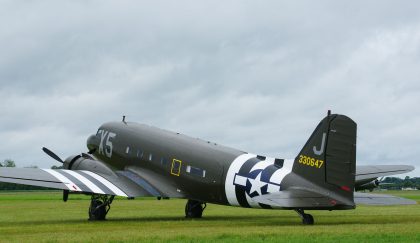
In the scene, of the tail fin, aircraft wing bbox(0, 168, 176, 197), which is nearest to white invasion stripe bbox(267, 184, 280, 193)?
the tail fin

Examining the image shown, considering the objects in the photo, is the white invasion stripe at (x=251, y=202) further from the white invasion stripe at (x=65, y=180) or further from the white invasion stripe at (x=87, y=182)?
the white invasion stripe at (x=65, y=180)

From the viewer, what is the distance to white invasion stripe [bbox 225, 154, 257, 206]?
26.6m

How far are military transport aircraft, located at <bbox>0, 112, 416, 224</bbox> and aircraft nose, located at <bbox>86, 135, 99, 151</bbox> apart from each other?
6 cm

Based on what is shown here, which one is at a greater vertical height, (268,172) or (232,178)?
(268,172)

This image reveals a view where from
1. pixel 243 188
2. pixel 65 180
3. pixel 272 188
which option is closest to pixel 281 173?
pixel 272 188

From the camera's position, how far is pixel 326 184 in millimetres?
23000

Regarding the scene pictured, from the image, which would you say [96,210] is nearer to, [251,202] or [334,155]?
[251,202]

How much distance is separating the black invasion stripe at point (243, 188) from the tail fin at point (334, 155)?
317 cm

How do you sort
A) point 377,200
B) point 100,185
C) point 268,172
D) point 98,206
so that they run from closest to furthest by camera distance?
point 377,200 → point 268,172 → point 100,185 → point 98,206

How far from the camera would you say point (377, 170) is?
32.5m

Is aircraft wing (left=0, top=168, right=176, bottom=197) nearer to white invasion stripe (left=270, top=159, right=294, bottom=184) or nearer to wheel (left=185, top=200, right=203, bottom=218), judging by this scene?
wheel (left=185, top=200, right=203, bottom=218)

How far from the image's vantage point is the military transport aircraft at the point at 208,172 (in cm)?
2280

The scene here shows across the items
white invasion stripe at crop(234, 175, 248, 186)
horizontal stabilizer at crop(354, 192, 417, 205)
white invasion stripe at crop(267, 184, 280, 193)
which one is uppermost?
white invasion stripe at crop(234, 175, 248, 186)

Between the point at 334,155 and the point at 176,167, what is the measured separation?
29.7ft
